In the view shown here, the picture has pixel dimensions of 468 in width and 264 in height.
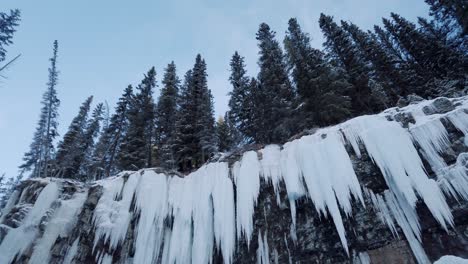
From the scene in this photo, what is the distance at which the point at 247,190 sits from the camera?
25.5ft

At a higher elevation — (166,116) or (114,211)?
(166,116)

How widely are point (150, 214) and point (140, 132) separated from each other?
10980mm

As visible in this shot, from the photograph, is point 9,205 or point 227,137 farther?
point 227,137

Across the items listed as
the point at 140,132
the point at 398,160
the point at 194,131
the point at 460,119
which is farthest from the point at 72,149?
the point at 460,119

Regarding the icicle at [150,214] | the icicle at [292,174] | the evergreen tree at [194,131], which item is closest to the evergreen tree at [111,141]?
the evergreen tree at [194,131]

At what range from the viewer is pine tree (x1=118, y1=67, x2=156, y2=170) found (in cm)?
1673

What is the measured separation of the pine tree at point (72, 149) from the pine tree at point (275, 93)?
52.3ft

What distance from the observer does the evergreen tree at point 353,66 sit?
1566cm

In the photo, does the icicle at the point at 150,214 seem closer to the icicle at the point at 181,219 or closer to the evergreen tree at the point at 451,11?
the icicle at the point at 181,219

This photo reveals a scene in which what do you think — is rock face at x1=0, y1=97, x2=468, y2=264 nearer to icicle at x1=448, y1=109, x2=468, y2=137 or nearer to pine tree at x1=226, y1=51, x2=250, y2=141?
icicle at x1=448, y1=109, x2=468, y2=137

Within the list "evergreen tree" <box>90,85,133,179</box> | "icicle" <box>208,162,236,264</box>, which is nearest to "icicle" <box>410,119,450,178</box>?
"icicle" <box>208,162,236,264</box>

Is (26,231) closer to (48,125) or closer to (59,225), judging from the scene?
(59,225)

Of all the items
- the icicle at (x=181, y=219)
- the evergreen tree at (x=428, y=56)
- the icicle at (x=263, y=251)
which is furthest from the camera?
the evergreen tree at (x=428, y=56)

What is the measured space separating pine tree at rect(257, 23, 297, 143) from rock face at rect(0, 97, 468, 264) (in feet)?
17.7
